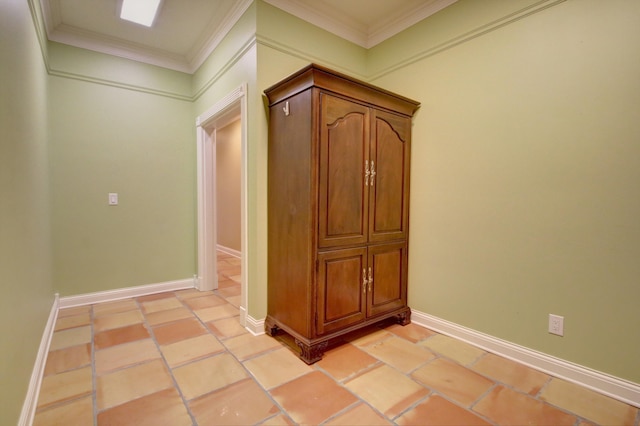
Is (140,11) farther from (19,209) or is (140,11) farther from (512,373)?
(512,373)

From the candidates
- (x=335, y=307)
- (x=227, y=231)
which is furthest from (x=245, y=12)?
(x=227, y=231)

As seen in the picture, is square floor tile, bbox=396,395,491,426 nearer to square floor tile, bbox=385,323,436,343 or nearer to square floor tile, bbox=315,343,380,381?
square floor tile, bbox=315,343,380,381

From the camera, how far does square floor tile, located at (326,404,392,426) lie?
144 cm

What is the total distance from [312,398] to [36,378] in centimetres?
161

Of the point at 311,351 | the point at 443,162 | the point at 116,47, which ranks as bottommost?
the point at 311,351

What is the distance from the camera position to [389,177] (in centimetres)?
244

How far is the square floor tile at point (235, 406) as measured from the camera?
1464 mm

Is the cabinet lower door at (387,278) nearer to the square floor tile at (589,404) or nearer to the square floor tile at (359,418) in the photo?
the square floor tile at (359,418)

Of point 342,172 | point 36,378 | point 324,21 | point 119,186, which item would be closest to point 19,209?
point 36,378

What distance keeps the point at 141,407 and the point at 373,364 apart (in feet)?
4.56

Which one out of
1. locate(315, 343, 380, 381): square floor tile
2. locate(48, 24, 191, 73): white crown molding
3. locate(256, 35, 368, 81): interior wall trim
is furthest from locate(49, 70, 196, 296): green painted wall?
locate(315, 343, 380, 381): square floor tile

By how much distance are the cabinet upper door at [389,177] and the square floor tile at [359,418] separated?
1167 millimetres

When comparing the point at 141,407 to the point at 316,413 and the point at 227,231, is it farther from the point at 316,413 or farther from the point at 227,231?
the point at 227,231

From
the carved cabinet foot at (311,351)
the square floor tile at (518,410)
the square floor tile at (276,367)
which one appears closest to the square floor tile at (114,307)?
the square floor tile at (276,367)
